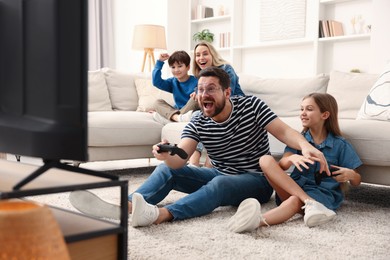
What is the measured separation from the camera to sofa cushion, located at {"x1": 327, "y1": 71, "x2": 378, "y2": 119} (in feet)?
10.3

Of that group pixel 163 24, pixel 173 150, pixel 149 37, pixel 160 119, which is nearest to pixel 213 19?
pixel 163 24

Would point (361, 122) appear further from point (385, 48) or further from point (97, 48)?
point (97, 48)

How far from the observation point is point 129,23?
21.5ft

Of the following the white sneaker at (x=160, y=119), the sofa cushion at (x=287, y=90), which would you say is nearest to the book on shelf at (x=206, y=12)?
the sofa cushion at (x=287, y=90)

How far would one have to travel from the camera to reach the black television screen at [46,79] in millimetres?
979

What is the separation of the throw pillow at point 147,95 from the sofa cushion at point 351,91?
147 centimetres

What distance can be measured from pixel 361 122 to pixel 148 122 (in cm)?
151

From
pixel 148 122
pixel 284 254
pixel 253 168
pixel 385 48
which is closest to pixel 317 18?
pixel 385 48

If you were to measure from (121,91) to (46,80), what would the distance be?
306 centimetres

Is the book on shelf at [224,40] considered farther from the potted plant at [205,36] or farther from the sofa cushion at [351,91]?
the sofa cushion at [351,91]

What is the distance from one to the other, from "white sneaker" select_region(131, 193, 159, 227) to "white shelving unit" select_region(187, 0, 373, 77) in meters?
3.40

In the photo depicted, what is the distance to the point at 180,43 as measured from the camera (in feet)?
19.9

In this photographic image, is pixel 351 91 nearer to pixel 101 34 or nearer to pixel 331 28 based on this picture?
pixel 331 28

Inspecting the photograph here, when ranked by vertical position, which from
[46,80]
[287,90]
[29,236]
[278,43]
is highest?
[278,43]
